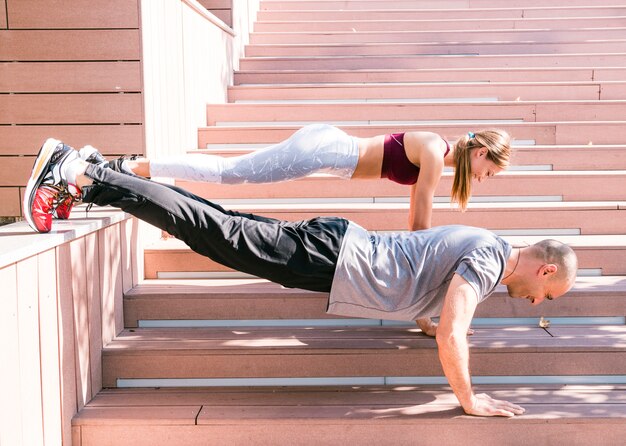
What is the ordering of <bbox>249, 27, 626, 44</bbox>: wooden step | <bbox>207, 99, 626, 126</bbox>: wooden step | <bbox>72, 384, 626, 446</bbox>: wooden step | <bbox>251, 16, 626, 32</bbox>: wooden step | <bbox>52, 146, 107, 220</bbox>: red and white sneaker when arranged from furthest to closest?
Answer: <bbox>251, 16, 626, 32</bbox>: wooden step < <bbox>249, 27, 626, 44</bbox>: wooden step < <bbox>207, 99, 626, 126</bbox>: wooden step < <bbox>52, 146, 107, 220</bbox>: red and white sneaker < <bbox>72, 384, 626, 446</bbox>: wooden step

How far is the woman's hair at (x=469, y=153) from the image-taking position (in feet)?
10.8

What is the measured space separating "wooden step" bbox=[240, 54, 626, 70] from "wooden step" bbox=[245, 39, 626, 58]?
10.0 inches

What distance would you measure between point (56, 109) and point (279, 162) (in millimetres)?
1511

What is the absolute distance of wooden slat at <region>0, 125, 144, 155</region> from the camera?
396cm

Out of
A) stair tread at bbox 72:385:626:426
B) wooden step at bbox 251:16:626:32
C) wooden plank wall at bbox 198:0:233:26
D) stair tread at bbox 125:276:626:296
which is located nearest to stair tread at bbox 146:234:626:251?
stair tread at bbox 125:276:626:296

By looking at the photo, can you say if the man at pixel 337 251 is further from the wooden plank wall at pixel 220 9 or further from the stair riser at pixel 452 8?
the stair riser at pixel 452 8

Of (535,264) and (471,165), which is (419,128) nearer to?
(471,165)

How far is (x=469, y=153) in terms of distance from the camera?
336 centimetres

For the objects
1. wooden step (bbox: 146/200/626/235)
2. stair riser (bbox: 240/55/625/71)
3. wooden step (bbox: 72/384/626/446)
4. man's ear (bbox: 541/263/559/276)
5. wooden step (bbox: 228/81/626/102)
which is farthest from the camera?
stair riser (bbox: 240/55/625/71)

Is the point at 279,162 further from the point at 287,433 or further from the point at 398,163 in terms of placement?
the point at 287,433

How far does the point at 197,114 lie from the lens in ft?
16.5

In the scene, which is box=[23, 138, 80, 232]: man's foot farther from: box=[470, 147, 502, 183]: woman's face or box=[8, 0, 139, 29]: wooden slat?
box=[470, 147, 502, 183]: woman's face

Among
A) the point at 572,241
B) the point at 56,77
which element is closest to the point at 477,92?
the point at 572,241

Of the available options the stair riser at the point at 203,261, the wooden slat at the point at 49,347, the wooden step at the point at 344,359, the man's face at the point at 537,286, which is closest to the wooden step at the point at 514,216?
the stair riser at the point at 203,261
